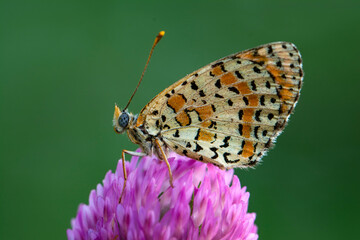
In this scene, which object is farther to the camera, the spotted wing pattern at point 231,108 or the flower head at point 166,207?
the spotted wing pattern at point 231,108

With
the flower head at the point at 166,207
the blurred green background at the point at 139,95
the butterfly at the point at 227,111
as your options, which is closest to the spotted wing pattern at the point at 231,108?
the butterfly at the point at 227,111

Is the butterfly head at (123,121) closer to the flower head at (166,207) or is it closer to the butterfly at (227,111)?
the butterfly at (227,111)

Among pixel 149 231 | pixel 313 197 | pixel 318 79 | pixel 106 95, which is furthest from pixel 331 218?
pixel 149 231

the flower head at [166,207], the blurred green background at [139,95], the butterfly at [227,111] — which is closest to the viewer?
the flower head at [166,207]

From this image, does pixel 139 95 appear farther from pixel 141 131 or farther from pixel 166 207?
pixel 166 207

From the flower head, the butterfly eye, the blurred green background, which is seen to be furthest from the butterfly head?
the blurred green background

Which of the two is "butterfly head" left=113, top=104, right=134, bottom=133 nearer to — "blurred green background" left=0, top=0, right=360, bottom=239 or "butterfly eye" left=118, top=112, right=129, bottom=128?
"butterfly eye" left=118, top=112, right=129, bottom=128
